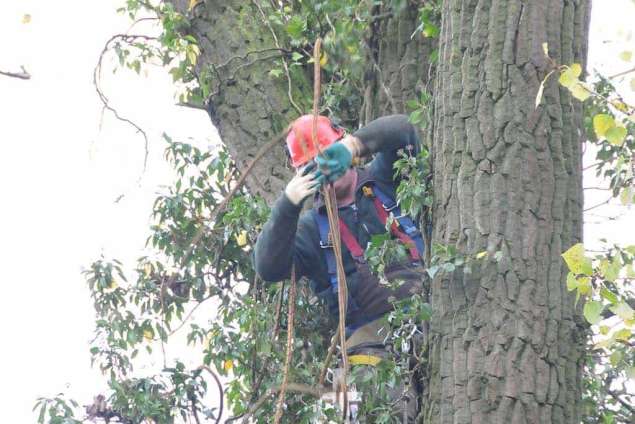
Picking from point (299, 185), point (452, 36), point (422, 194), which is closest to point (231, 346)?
point (299, 185)

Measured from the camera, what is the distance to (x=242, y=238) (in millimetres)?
5250

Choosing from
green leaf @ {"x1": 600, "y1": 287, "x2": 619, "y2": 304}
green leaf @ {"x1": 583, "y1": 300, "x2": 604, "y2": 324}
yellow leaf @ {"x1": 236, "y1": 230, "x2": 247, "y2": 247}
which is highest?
yellow leaf @ {"x1": 236, "y1": 230, "x2": 247, "y2": 247}

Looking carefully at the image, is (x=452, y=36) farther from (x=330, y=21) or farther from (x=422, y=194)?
(x=330, y=21)

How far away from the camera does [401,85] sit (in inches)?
197

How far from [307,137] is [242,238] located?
2.85 feet

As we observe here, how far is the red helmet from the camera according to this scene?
14.7 ft

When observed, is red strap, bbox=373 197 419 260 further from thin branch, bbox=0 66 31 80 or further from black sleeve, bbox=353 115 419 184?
thin branch, bbox=0 66 31 80

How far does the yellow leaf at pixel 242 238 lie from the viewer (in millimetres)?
5189

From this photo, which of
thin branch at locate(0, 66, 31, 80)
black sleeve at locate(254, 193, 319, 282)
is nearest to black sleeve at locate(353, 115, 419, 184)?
black sleeve at locate(254, 193, 319, 282)

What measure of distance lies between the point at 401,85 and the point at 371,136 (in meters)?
0.66

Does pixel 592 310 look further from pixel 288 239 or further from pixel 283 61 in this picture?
pixel 283 61

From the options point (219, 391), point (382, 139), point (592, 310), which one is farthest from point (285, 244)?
point (592, 310)

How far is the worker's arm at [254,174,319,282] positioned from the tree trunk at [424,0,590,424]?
54 cm

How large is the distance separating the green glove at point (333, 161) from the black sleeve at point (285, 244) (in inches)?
6.7
